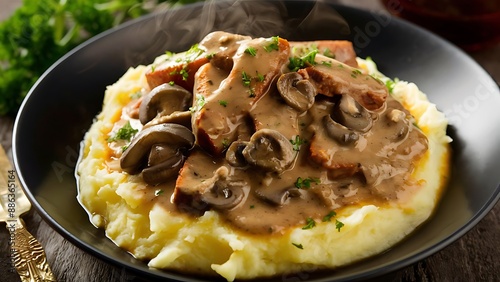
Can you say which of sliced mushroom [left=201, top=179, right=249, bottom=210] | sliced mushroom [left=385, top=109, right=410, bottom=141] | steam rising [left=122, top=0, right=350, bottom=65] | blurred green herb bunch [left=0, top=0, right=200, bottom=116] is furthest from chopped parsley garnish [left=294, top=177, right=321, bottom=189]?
blurred green herb bunch [left=0, top=0, right=200, bottom=116]

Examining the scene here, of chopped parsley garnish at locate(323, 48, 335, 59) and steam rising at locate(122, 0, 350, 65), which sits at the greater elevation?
chopped parsley garnish at locate(323, 48, 335, 59)

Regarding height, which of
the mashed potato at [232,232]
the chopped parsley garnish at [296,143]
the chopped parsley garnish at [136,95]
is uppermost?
the chopped parsley garnish at [296,143]

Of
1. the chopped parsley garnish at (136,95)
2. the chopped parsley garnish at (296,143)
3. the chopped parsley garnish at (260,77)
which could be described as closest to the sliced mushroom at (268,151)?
the chopped parsley garnish at (296,143)

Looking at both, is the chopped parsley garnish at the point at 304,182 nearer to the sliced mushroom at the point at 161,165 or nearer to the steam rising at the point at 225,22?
the sliced mushroom at the point at 161,165

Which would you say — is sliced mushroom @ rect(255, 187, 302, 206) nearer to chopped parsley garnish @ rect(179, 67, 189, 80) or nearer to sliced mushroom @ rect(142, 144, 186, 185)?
sliced mushroom @ rect(142, 144, 186, 185)

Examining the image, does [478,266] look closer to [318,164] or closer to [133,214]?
[318,164]

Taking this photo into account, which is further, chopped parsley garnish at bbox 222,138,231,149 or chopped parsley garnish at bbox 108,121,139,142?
chopped parsley garnish at bbox 108,121,139,142

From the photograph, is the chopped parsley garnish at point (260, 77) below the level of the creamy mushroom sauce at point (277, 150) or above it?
above

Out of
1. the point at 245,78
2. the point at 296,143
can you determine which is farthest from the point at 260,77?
the point at 296,143
